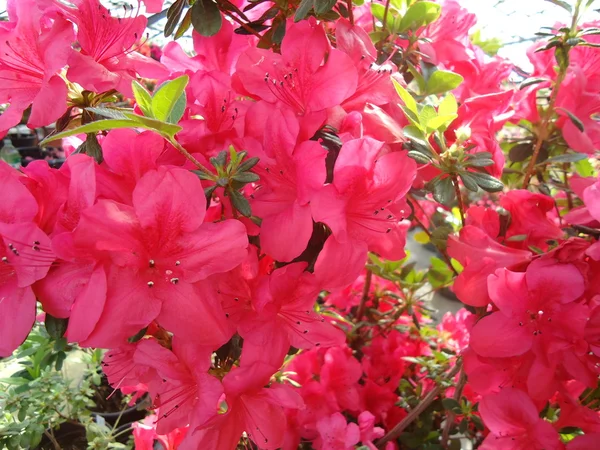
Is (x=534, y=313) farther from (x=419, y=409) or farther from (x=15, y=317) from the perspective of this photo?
(x=15, y=317)

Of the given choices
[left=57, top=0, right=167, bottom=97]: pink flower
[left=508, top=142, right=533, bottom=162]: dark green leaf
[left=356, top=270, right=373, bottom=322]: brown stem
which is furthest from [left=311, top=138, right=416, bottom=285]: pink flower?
[left=356, top=270, right=373, bottom=322]: brown stem

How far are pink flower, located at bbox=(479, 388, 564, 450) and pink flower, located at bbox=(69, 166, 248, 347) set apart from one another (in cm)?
54

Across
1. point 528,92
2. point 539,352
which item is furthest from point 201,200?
point 528,92

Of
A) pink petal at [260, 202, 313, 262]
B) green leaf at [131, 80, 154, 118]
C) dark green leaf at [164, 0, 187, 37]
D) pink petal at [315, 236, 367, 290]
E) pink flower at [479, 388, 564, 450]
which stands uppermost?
dark green leaf at [164, 0, 187, 37]

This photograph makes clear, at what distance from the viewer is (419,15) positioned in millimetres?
935

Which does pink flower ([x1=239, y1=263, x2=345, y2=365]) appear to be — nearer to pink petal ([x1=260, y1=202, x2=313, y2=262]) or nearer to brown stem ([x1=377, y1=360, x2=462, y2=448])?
pink petal ([x1=260, y1=202, x2=313, y2=262])

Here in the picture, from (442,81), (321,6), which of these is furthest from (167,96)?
(442,81)

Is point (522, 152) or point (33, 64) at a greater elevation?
point (33, 64)

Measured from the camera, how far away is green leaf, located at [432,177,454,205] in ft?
2.44

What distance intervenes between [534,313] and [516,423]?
24cm

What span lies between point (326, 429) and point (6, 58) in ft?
2.92

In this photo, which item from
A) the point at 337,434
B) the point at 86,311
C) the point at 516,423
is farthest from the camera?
the point at 337,434

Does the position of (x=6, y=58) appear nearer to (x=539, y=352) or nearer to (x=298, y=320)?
(x=298, y=320)

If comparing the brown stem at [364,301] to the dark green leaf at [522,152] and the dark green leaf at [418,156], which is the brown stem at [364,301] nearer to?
the dark green leaf at [522,152]
